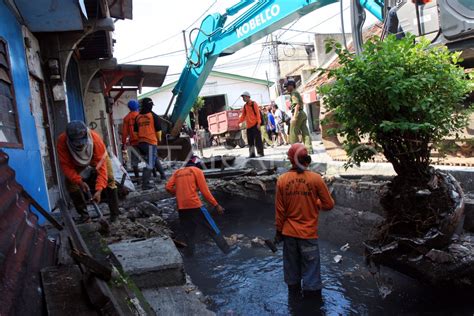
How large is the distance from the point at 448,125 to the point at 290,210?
1.71 meters

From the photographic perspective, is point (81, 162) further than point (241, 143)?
No

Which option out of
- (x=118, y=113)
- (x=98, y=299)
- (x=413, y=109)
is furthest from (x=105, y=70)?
(x=98, y=299)

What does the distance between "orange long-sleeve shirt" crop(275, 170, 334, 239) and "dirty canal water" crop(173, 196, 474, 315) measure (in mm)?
783

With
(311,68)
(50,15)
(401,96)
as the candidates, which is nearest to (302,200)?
(401,96)

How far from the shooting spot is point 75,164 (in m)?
4.57

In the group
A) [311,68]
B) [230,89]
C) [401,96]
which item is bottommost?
[401,96]

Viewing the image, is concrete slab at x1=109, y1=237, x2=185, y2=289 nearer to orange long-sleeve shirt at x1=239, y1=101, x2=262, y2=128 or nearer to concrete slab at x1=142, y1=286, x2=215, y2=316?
concrete slab at x1=142, y1=286, x2=215, y2=316

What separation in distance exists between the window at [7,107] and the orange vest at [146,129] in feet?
9.96

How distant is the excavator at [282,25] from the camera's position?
16.9ft

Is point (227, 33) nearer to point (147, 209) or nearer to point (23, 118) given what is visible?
point (147, 209)

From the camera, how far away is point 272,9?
7676 millimetres

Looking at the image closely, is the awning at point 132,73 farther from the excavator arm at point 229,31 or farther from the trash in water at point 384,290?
the trash in water at point 384,290

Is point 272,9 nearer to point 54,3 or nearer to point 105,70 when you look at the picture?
point 54,3

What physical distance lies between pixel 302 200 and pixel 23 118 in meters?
3.57
